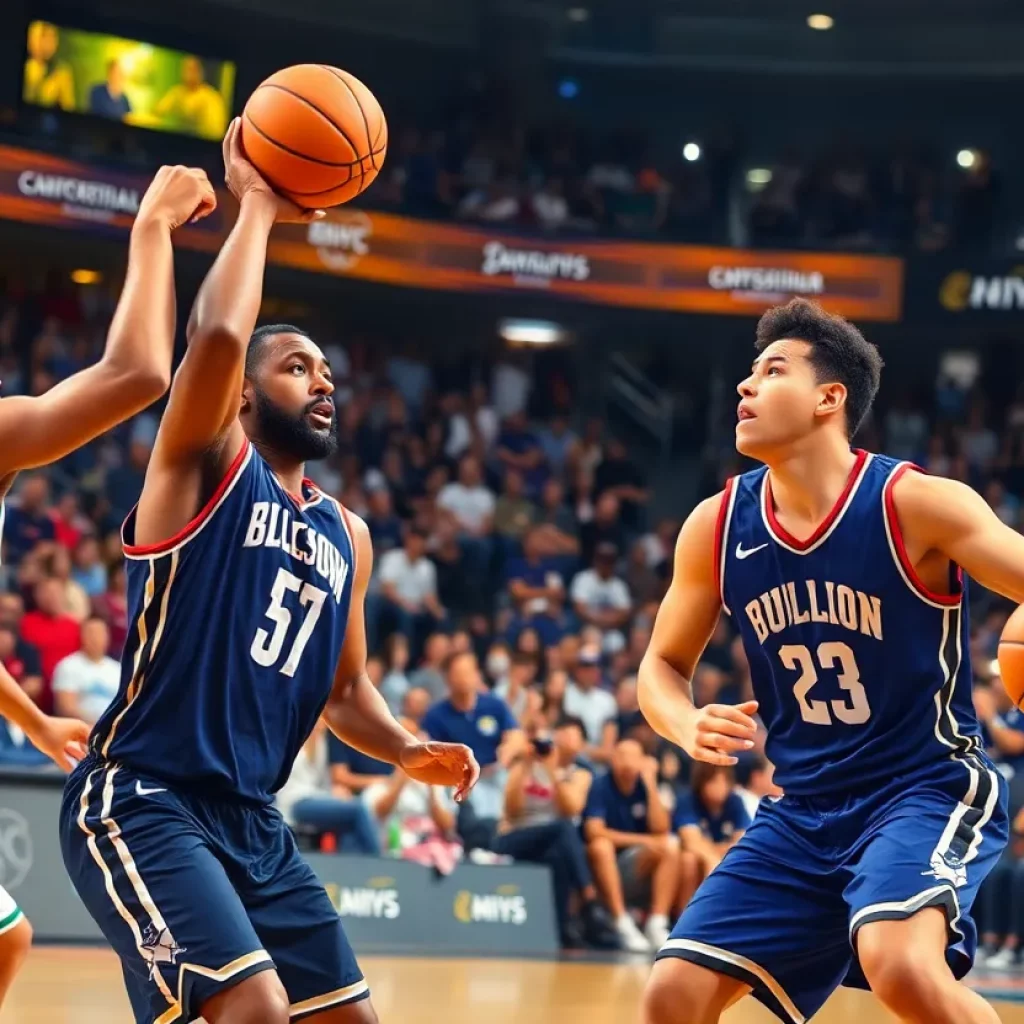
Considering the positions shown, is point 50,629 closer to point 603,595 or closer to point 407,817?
point 407,817

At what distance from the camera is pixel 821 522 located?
15.0ft

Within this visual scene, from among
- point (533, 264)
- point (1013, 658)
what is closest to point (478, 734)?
point (1013, 658)

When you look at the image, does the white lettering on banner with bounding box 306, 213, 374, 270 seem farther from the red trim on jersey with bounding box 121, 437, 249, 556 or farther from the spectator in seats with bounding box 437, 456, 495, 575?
the red trim on jersey with bounding box 121, 437, 249, 556

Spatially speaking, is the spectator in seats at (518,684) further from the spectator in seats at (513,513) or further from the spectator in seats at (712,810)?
the spectator in seats at (513,513)

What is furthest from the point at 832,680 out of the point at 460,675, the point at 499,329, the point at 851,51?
the point at 851,51

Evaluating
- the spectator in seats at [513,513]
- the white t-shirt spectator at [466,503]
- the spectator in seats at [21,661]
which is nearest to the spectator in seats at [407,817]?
the spectator in seats at [21,661]

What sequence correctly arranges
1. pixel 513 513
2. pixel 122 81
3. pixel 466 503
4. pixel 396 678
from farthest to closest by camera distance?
1. pixel 122 81
2. pixel 513 513
3. pixel 466 503
4. pixel 396 678

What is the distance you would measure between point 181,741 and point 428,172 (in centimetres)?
1660

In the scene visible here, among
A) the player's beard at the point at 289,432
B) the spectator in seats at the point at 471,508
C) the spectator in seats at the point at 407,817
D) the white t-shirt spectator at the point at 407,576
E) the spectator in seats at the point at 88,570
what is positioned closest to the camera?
the player's beard at the point at 289,432

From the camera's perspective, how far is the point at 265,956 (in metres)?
3.61

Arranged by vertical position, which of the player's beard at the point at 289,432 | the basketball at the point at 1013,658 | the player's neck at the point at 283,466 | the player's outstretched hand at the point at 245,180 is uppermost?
the player's outstretched hand at the point at 245,180

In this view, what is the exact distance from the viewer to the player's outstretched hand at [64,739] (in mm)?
4395

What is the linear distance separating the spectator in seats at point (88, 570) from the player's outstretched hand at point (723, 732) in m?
9.22

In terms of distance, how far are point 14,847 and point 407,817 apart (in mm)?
2631
